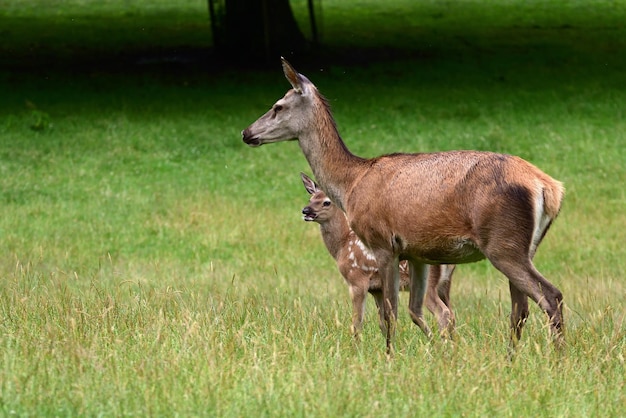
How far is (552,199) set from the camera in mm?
8117

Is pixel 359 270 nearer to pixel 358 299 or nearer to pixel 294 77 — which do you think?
pixel 358 299

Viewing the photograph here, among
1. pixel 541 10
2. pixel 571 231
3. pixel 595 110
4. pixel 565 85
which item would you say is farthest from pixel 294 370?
pixel 541 10

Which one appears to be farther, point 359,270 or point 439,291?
point 359,270

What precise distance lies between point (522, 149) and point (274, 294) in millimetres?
9212

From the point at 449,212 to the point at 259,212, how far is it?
8.04 m

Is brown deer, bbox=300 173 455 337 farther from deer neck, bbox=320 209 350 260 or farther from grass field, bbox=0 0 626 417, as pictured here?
grass field, bbox=0 0 626 417

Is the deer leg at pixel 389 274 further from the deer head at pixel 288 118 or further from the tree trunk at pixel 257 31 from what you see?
the tree trunk at pixel 257 31

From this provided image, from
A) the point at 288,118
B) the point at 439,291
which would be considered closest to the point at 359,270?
the point at 439,291

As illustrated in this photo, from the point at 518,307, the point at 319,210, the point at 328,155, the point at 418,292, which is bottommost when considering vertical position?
the point at 319,210

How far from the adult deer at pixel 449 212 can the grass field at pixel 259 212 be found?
0.35m

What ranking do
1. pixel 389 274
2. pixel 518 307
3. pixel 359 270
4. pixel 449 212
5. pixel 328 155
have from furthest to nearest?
1. pixel 359 270
2. pixel 328 155
3. pixel 389 274
4. pixel 518 307
5. pixel 449 212

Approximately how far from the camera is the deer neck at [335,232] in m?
11.5

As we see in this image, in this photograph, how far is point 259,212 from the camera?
1622 cm

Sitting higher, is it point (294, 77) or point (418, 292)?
point (294, 77)
